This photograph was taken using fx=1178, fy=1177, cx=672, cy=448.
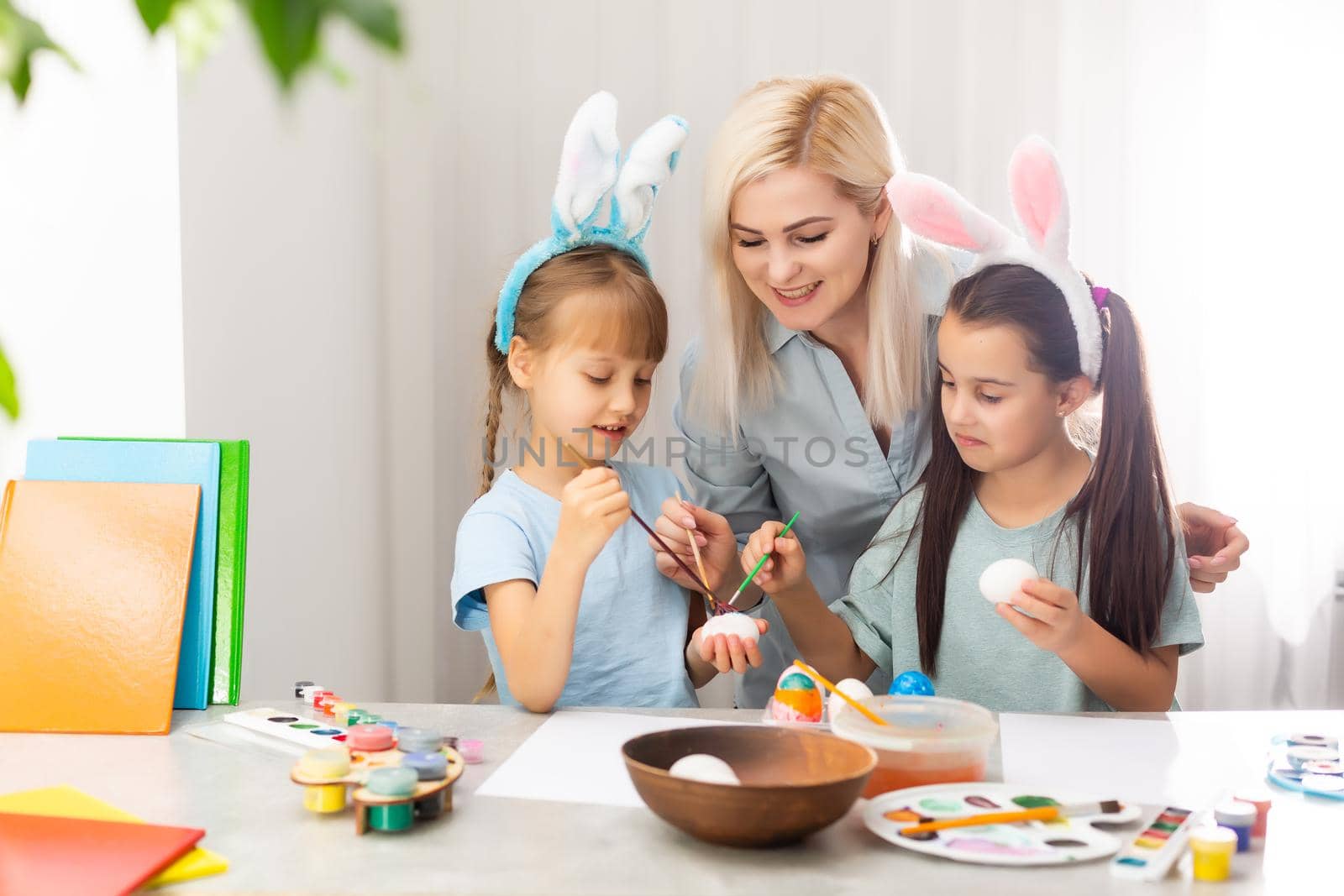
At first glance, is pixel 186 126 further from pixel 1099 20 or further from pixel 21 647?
pixel 1099 20

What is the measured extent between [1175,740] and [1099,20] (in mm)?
1776

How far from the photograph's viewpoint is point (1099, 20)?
2395 millimetres

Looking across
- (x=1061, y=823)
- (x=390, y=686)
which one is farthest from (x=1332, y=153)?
(x=390, y=686)

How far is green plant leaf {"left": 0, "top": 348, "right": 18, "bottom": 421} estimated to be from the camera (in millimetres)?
291

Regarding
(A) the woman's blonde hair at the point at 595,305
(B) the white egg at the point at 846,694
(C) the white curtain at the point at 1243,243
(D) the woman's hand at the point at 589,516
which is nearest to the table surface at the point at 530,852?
(B) the white egg at the point at 846,694

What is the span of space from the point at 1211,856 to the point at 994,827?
14 centimetres

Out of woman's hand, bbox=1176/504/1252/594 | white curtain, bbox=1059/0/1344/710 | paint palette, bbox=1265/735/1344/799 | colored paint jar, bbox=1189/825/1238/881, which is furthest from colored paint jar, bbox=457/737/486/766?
white curtain, bbox=1059/0/1344/710

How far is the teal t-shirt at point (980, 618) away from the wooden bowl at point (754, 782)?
605mm

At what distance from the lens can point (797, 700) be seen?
1066 mm

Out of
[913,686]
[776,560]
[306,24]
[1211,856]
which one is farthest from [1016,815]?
[306,24]

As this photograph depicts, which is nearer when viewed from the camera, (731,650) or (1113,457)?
(731,650)

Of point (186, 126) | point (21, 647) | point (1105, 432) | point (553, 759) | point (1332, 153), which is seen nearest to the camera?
point (553, 759)

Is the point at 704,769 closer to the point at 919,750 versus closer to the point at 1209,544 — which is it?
the point at 919,750

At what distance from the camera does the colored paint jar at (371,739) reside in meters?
0.97
